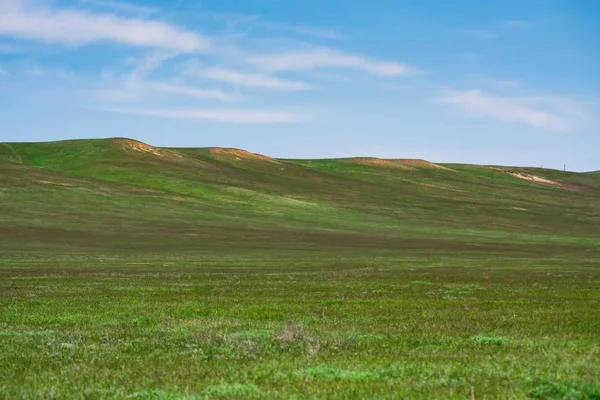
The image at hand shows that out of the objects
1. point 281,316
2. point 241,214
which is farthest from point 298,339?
point 241,214

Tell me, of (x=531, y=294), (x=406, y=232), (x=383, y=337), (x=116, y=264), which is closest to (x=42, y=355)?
(x=383, y=337)

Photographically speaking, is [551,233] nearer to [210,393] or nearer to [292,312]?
[292,312]

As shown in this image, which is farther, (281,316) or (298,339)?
(281,316)

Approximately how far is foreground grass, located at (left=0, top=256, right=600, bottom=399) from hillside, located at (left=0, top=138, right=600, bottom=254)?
5148 centimetres

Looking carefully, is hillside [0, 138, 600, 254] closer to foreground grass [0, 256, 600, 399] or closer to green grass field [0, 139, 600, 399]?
green grass field [0, 139, 600, 399]

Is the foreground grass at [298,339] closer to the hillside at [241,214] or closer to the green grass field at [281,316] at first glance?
the green grass field at [281,316]

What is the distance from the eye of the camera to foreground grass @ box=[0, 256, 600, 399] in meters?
13.2

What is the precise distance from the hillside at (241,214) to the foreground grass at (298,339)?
51.5 metres

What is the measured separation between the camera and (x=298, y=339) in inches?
765

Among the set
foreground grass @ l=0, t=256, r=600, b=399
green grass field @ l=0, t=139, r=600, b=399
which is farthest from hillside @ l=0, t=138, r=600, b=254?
foreground grass @ l=0, t=256, r=600, b=399

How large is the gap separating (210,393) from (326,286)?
97.8 feet

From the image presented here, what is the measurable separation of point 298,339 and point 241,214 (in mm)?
114912

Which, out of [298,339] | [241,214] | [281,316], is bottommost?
[281,316]

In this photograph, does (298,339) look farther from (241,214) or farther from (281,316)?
(241,214)
